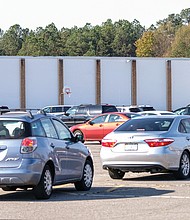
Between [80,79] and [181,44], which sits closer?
[80,79]

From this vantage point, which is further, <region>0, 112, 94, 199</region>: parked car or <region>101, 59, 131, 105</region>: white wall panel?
<region>101, 59, 131, 105</region>: white wall panel

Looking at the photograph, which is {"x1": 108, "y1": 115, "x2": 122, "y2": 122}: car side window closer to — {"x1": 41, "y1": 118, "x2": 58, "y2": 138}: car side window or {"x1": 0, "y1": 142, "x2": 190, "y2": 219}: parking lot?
{"x1": 0, "y1": 142, "x2": 190, "y2": 219}: parking lot

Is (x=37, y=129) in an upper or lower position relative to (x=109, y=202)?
upper

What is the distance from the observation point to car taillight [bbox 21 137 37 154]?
42.0 feet

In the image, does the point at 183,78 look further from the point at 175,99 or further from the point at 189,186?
the point at 189,186

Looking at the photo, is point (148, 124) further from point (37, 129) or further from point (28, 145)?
point (28, 145)

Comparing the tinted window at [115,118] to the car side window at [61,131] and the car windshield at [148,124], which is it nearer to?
the car windshield at [148,124]

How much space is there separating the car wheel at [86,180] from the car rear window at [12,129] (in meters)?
2.24

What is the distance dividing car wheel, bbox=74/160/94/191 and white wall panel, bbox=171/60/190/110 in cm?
5132

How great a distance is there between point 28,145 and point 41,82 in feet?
159

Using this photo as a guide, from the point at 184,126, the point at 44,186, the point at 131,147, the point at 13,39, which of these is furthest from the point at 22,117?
the point at 13,39

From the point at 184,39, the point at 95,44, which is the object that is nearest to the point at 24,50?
the point at 95,44

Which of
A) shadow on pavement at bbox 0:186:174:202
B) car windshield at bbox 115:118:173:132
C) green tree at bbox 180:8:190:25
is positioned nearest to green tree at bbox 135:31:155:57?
green tree at bbox 180:8:190:25

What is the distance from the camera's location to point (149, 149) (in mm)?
16281
